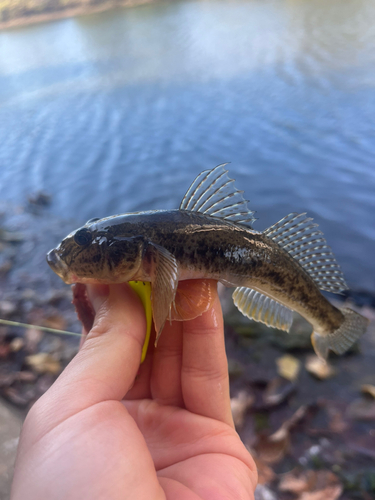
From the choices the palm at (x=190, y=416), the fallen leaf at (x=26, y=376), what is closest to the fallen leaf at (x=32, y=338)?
the fallen leaf at (x=26, y=376)

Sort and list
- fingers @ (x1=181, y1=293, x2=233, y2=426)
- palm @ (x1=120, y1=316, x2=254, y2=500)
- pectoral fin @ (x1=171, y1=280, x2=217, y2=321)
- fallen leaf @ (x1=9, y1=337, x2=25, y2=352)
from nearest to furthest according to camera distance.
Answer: palm @ (x1=120, y1=316, x2=254, y2=500) < pectoral fin @ (x1=171, y1=280, x2=217, y2=321) < fingers @ (x1=181, y1=293, x2=233, y2=426) < fallen leaf @ (x1=9, y1=337, x2=25, y2=352)

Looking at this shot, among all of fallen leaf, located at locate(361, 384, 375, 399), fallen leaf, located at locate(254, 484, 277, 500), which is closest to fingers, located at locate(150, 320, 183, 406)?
fallen leaf, located at locate(254, 484, 277, 500)

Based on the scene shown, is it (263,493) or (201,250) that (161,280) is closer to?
(201,250)

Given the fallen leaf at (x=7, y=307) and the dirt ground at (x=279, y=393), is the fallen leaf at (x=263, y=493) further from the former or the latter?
the fallen leaf at (x=7, y=307)

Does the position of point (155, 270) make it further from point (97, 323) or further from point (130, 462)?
point (130, 462)

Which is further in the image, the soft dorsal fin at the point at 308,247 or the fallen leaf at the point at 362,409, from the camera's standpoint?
the fallen leaf at the point at 362,409

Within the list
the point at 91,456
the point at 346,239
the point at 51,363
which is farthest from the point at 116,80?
the point at 91,456

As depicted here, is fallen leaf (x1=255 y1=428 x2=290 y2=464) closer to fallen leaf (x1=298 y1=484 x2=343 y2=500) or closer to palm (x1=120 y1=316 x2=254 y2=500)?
fallen leaf (x1=298 y1=484 x2=343 y2=500)
